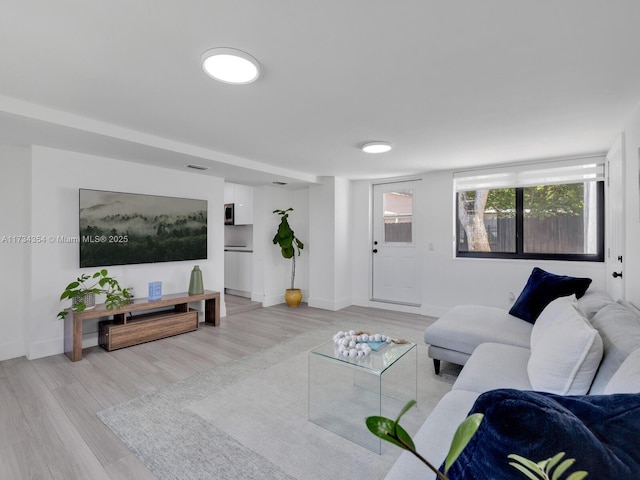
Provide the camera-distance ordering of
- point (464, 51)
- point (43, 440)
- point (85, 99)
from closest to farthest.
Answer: point (464, 51)
point (43, 440)
point (85, 99)

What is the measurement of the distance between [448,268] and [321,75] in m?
3.67

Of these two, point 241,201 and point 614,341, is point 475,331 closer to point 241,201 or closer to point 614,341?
point 614,341

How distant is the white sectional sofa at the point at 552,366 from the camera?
1.18 meters

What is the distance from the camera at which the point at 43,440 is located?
1920mm

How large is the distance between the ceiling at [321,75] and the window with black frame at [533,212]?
0.54m

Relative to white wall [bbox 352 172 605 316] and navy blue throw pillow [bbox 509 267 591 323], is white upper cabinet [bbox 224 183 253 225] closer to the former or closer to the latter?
white wall [bbox 352 172 605 316]

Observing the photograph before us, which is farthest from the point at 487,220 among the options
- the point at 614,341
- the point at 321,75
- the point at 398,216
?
the point at 321,75

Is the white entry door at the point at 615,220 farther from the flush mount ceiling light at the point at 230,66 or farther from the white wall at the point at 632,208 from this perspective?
the flush mount ceiling light at the point at 230,66

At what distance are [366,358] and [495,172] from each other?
3.52 m

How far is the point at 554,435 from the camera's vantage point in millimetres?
645

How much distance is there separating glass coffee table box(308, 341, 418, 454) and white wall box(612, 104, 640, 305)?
1.73 meters

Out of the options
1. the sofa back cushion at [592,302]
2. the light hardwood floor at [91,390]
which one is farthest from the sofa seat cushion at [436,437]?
the light hardwood floor at [91,390]

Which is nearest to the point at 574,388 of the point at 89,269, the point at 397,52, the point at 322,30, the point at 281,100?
the point at 397,52

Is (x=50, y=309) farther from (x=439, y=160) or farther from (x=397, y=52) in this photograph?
(x=439, y=160)
